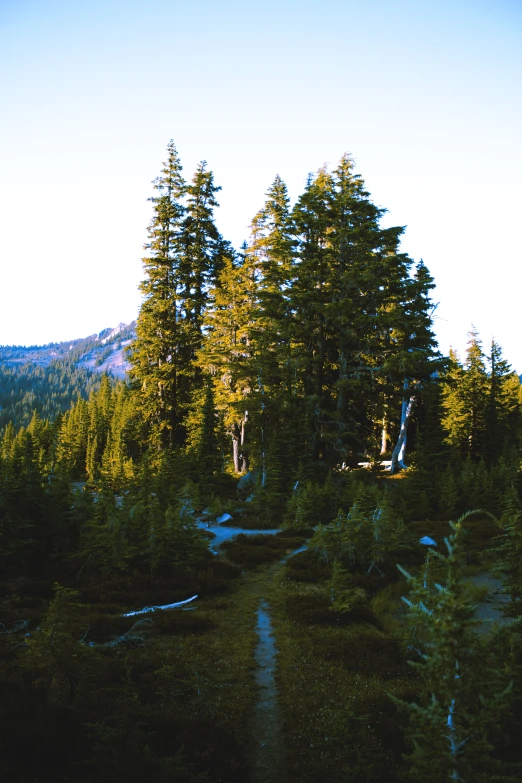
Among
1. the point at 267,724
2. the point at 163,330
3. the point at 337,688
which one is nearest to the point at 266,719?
the point at 267,724

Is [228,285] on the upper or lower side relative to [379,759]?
upper

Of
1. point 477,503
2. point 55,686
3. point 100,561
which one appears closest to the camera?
point 55,686

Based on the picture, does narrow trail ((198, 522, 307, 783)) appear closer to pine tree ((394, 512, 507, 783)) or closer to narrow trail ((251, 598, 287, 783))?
narrow trail ((251, 598, 287, 783))

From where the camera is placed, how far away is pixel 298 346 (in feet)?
98.1

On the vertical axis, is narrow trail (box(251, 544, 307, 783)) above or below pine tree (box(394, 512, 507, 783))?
below

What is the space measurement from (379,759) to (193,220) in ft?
125

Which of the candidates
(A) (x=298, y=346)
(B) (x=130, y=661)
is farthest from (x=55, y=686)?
(A) (x=298, y=346)

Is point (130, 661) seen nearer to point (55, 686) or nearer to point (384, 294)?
point (55, 686)

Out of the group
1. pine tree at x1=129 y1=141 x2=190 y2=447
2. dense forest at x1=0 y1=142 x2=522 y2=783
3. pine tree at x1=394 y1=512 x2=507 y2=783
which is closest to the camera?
pine tree at x1=394 y1=512 x2=507 y2=783

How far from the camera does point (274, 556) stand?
15.7 meters

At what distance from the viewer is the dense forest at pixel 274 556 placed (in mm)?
5234

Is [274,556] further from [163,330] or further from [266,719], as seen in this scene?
[163,330]

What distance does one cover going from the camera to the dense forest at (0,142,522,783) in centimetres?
523

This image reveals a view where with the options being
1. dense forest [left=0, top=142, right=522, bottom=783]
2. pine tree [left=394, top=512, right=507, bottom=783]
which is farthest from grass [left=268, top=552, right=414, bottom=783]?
pine tree [left=394, top=512, right=507, bottom=783]
